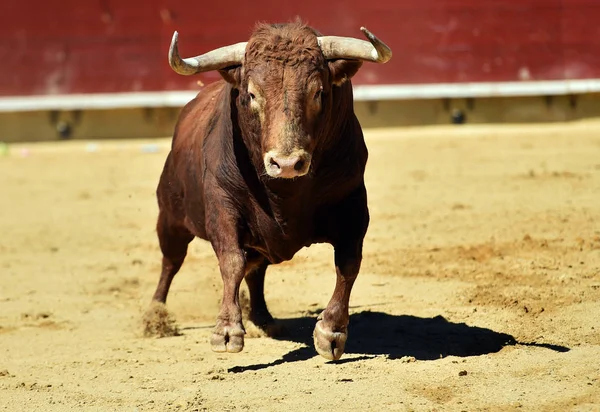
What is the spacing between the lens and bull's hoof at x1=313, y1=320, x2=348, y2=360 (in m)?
4.09

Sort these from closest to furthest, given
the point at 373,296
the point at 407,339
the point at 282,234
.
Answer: the point at 282,234 < the point at 407,339 < the point at 373,296

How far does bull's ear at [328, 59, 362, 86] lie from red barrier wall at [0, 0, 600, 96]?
7.05 meters

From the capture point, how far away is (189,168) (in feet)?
16.1

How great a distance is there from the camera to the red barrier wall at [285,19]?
1103cm

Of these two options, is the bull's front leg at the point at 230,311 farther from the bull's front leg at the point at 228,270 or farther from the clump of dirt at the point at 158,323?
the clump of dirt at the point at 158,323

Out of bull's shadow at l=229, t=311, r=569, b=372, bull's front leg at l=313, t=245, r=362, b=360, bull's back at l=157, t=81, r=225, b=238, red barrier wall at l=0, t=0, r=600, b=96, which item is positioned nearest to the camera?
bull's front leg at l=313, t=245, r=362, b=360

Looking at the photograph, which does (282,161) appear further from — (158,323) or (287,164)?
(158,323)

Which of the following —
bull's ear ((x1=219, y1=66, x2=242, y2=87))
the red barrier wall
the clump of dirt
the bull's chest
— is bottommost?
the clump of dirt

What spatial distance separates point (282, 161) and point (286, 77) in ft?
1.16

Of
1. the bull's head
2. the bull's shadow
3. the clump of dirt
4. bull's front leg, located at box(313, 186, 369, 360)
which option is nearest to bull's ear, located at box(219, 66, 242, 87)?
the bull's head

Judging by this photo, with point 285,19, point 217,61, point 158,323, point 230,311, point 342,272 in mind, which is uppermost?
point 285,19

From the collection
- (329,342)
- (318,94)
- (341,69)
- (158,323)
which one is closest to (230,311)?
(329,342)

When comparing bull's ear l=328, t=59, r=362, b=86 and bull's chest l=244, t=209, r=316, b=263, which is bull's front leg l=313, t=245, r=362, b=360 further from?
bull's ear l=328, t=59, r=362, b=86

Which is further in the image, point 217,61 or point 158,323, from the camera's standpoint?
point 158,323
